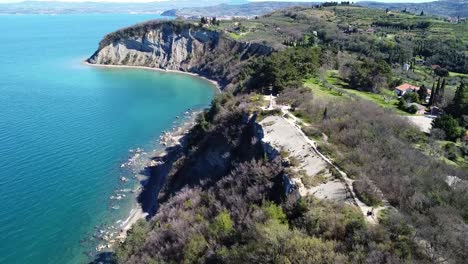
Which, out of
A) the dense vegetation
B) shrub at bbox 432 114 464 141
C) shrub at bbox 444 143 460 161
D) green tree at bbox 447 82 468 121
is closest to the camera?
the dense vegetation

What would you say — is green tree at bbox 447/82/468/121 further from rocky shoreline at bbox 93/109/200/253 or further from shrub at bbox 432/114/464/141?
rocky shoreline at bbox 93/109/200/253

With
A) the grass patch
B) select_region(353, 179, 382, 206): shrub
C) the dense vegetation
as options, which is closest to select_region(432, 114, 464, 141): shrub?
the dense vegetation

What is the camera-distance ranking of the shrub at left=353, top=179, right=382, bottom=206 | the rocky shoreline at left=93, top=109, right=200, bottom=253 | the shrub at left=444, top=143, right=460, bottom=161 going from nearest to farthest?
the shrub at left=353, top=179, right=382, bottom=206
the shrub at left=444, top=143, right=460, bottom=161
the rocky shoreline at left=93, top=109, right=200, bottom=253

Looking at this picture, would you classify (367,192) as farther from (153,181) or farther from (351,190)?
(153,181)

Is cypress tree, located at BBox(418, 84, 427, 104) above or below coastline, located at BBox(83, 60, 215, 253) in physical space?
above

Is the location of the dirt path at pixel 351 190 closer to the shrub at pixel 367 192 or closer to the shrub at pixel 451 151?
the shrub at pixel 367 192

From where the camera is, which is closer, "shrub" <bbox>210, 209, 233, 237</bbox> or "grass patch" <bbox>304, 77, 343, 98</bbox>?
"shrub" <bbox>210, 209, 233, 237</bbox>

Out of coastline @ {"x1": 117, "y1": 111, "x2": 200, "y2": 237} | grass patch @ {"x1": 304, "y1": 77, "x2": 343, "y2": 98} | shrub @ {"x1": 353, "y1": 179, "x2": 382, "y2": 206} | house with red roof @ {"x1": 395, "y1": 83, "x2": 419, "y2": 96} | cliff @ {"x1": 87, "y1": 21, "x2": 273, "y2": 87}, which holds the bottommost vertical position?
coastline @ {"x1": 117, "y1": 111, "x2": 200, "y2": 237}

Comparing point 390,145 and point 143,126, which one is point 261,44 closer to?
point 143,126
